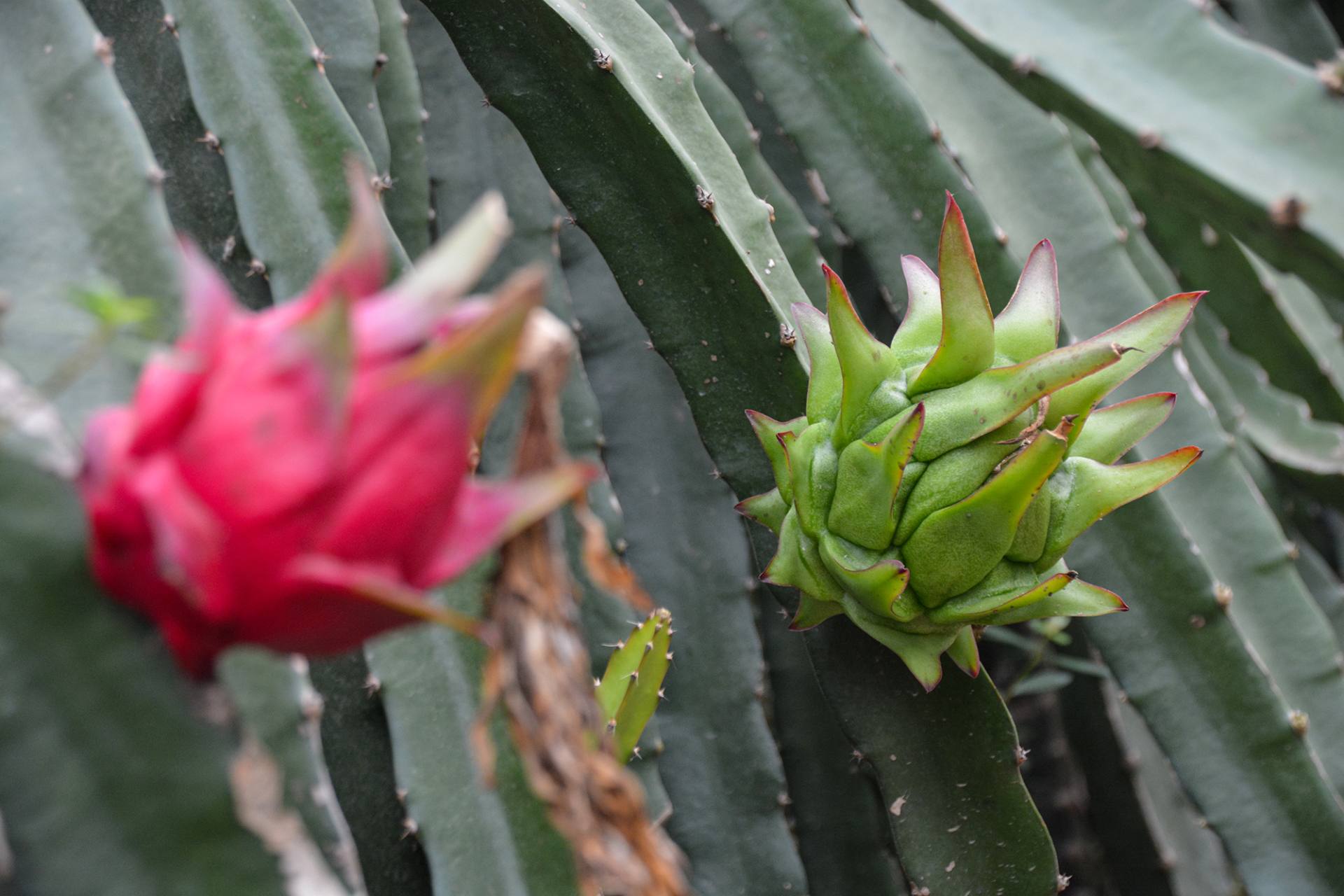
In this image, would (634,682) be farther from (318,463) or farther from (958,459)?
(318,463)

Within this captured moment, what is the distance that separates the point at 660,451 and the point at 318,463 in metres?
0.88

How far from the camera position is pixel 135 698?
0.40 meters

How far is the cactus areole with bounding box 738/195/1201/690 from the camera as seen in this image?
75 cm

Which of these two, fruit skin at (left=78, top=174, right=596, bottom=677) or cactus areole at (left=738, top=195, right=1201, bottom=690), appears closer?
fruit skin at (left=78, top=174, right=596, bottom=677)

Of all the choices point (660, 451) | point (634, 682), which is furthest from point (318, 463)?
point (660, 451)

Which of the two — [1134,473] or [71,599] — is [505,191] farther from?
[71,599]

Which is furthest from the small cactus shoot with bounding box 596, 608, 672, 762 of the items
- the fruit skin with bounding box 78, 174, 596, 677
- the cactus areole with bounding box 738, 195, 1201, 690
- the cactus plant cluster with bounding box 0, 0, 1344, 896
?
the fruit skin with bounding box 78, 174, 596, 677

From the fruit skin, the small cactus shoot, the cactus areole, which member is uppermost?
the fruit skin

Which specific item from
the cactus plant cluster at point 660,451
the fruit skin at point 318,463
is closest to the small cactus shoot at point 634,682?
the cactus plant cluster at point 660,451

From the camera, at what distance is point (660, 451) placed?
1230 millimetres

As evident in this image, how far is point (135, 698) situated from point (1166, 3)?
0.91 m

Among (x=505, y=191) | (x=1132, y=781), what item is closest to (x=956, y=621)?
(x=505, y=191)

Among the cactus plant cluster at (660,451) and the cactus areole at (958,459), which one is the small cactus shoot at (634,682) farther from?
the cactus areole at (958,459)

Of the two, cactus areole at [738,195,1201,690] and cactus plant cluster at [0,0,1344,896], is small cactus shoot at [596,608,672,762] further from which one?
cactus areole at [738,195,1201,690]
